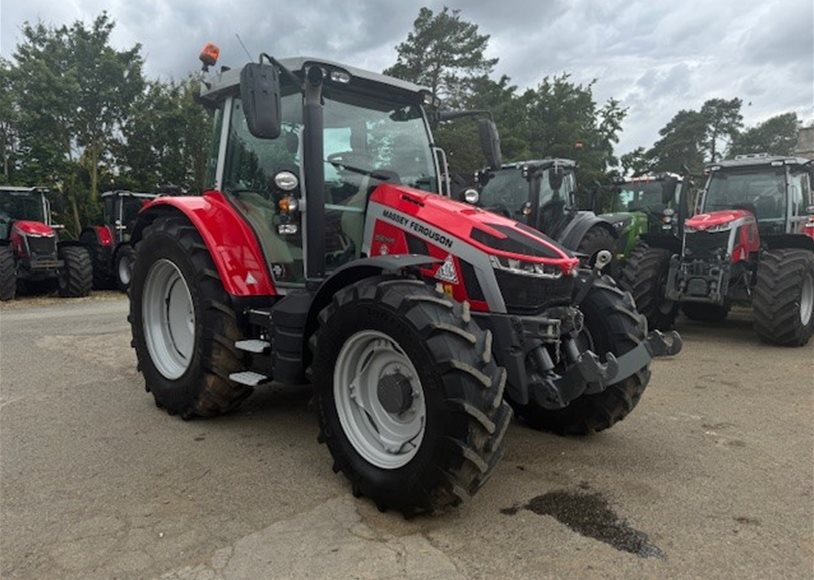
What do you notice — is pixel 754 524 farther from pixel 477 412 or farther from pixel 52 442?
pixel 52 442

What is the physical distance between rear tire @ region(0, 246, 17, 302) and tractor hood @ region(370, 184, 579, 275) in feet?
35.5

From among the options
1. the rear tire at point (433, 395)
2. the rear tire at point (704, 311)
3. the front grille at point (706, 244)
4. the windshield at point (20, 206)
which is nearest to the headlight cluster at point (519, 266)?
the rear tire at point (433, 395)

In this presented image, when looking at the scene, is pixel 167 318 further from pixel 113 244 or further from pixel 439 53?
pixel 439 53

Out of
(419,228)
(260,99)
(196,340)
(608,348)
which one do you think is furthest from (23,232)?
(608,348)

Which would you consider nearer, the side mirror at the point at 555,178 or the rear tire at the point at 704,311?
the rear tire at the point at 704,311

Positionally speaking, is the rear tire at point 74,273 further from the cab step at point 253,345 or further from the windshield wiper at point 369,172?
the windshield wiper at point 369,172

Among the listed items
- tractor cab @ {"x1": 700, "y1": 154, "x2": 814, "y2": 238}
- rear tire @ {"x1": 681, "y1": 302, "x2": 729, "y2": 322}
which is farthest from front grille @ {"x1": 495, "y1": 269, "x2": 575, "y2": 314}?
rear tire @ {"x1": 681, "y1": 302, "x2": 729, "y2": 322}

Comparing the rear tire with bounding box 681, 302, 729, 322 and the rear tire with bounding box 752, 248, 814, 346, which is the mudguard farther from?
the rear tire with bounding box 752, 248, 814, 346

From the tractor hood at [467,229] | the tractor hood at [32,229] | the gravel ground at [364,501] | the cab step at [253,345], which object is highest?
the tractor hood at [467,229]

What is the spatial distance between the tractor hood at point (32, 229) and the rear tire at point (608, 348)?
11.8 meters

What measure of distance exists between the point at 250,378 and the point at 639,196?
9.90 m

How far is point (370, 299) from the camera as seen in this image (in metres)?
2.79

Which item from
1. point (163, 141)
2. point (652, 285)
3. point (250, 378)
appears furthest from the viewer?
point (163, 141)

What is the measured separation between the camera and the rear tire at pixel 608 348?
11.5 feet
